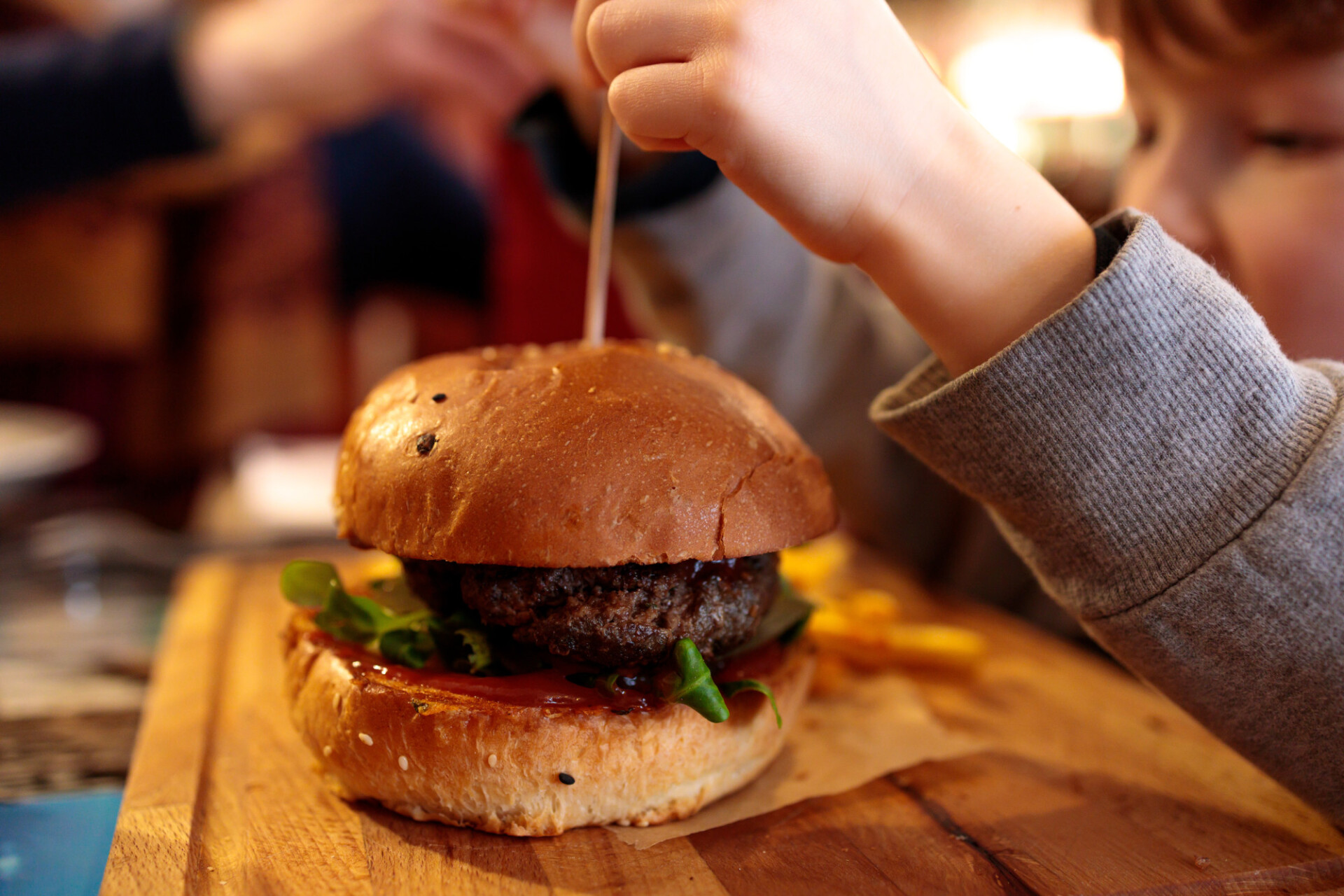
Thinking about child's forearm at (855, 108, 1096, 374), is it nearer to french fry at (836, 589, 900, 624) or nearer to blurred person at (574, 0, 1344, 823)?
blurred person at (574, 0, 1344, 823)

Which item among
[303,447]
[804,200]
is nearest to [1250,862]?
[804,200]

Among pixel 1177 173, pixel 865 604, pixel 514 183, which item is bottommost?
pixel 865 604

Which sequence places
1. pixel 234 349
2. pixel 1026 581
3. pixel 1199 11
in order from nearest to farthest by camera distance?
pixel 1199 11 → pixel 1026 581 → pixel 234 349

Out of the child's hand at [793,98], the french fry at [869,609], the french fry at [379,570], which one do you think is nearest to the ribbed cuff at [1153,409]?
the child's hand at [793,98]

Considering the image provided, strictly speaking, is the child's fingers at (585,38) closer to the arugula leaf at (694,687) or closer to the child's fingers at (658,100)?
the child's fingers at (658,100)

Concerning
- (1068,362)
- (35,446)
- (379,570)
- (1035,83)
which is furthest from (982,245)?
(1035,83)

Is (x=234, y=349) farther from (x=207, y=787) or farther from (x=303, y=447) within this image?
(x=207, y=787)
